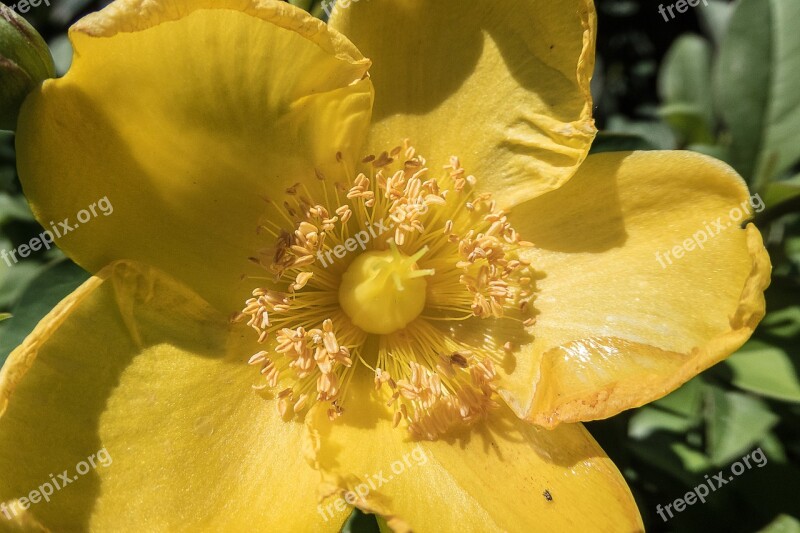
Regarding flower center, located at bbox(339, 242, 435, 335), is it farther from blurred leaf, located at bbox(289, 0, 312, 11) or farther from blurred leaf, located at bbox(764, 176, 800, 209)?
blurred leaf, located at bbox(764, 176, 800, 209)

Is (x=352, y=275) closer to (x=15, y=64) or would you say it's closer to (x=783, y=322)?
(x=15, y=64)

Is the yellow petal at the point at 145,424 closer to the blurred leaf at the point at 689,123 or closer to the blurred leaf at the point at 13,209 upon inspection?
the blurred leaf at the point at 13,209

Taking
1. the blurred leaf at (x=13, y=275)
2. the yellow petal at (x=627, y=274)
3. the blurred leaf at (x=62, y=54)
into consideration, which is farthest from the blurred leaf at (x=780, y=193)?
the blurred leaf at (x=62, y=54)

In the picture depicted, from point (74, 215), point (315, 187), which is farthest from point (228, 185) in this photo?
point (74, 215)

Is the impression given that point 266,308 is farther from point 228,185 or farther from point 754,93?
point 754,93

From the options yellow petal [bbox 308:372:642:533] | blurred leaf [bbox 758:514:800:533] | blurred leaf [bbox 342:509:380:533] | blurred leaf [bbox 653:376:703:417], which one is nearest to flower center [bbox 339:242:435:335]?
yellow petal [bbox 308:372:642:533]

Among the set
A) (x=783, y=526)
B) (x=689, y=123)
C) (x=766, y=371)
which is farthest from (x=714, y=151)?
(x=783, y=526)
